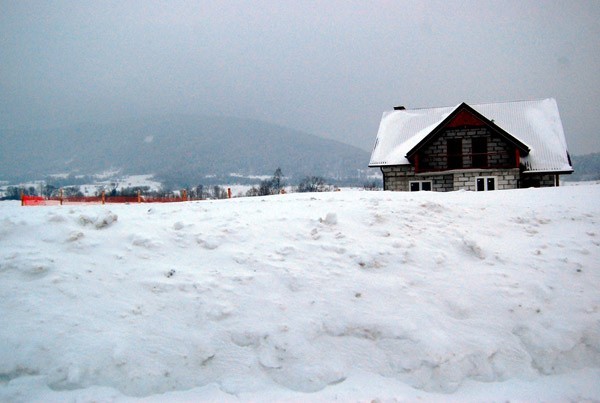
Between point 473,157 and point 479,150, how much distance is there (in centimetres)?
59

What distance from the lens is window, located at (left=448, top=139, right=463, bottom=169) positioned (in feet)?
84.3

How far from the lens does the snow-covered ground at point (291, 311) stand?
4.07 metres

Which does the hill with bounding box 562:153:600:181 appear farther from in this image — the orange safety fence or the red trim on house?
the orange safety fence

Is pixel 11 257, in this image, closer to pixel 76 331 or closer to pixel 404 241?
pixel 76 331

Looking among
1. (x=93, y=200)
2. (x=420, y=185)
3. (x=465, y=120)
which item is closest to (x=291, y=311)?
(x=420, y=185)

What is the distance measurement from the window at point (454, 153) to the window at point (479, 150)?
0.93 metres

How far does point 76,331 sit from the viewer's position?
4.36 meters

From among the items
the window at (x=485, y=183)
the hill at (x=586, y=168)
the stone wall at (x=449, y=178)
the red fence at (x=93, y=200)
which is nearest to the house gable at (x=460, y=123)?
the stone wall at (x=449, y=178)

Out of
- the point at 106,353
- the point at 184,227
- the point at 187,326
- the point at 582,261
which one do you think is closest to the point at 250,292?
the point at 187,326

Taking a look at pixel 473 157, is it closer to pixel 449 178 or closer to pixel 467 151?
pixel 467 151

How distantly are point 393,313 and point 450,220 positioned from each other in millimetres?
3390

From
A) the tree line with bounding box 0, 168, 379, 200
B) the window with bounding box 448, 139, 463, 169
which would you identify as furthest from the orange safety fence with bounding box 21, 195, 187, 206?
the tree line with bounding box 0, 168, 379, 200

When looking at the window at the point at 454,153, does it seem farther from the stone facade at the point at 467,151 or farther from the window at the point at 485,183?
the window at the point at 485,183

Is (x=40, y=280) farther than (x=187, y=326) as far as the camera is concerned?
Yes
